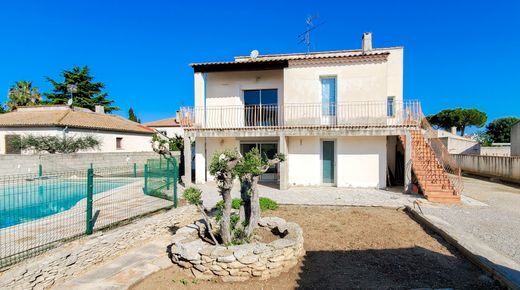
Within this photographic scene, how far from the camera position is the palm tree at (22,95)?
32125 mm

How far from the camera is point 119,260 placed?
4898 mm

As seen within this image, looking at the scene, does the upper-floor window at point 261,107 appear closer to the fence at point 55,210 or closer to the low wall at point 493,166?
the fence at point 55,210

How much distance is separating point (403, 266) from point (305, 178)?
831cm

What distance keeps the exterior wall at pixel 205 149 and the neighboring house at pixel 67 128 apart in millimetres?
12743

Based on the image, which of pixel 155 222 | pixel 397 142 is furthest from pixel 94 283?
pixel 397 142

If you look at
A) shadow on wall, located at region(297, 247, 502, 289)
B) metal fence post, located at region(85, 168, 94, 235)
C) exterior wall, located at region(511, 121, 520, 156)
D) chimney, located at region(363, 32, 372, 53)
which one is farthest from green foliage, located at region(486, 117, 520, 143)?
metal fence post, located at region(85, 168, 94, 235)

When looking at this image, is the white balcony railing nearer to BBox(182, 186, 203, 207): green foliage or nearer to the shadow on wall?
the shadow on wall

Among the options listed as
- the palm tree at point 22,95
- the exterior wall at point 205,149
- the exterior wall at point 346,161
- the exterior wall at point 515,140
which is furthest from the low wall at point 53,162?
the exterior wall at point 515,140

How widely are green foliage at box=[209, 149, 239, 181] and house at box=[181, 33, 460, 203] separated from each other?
709cm

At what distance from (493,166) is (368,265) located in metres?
17.3

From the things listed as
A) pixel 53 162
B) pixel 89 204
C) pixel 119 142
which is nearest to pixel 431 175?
pixel 89 204

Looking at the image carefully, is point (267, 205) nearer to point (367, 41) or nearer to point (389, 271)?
point (389, 271)

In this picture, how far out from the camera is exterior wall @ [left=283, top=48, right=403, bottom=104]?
12.0 metres

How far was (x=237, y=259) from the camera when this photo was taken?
169 inches
